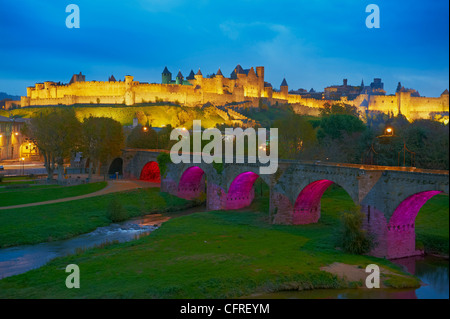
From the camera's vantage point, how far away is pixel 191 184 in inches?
2178

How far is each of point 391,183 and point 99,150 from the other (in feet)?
142

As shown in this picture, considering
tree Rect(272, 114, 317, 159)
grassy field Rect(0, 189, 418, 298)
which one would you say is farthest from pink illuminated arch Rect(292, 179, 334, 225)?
tree Rect(272, 114, 317, 159)

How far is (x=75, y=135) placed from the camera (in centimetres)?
5619

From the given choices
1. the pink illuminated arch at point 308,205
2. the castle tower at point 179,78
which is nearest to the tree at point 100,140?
the pink illuminated arch at point 308,205

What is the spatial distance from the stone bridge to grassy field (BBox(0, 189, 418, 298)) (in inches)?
81.3

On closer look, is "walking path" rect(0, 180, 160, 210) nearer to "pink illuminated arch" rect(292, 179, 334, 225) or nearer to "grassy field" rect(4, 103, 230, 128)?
"pink illuminated arch" rect(292, 179, 334, 225)

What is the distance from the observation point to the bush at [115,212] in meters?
42.8

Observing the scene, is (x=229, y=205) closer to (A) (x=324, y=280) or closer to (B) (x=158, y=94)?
(A) (x=324, y=280)

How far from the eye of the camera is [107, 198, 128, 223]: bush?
4275 cm

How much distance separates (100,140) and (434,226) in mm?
43543

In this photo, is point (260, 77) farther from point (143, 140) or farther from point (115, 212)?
point (115, 212)

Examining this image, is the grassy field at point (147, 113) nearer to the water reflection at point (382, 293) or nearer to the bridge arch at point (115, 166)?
the bridge arch at point (115, 166)

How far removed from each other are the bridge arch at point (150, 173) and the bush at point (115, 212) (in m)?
21.2

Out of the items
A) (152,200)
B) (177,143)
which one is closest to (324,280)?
(152,200)
